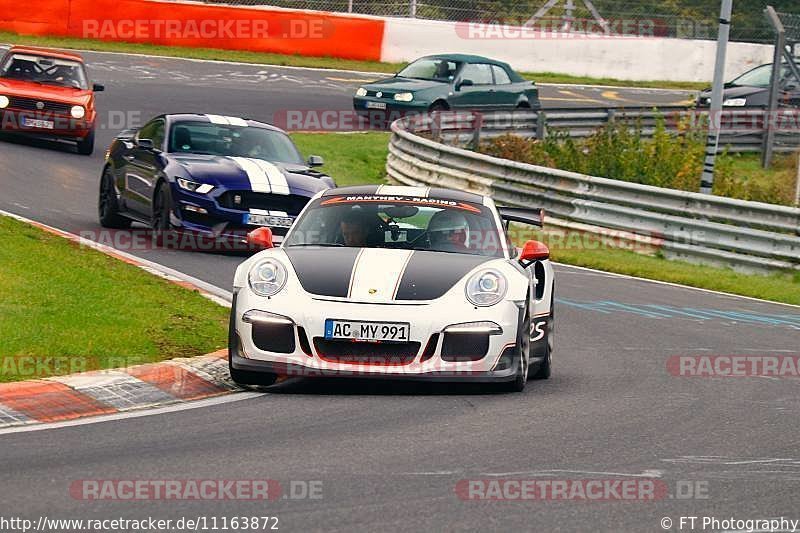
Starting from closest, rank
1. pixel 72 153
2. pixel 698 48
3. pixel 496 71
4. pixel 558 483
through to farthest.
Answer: pixel 558 483
pixel 72 153
pixel 496 71
pixel 698 48

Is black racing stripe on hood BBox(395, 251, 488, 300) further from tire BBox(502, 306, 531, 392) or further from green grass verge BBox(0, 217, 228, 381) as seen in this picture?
green grass verge BBox(0, 217, 228, 381)

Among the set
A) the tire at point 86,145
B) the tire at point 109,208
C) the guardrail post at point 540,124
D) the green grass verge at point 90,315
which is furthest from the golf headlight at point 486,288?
the guardrail post at point 540,124

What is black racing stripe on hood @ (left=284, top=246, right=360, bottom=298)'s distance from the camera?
9438mm

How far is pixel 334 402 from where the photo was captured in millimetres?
9156

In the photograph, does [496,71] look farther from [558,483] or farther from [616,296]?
[558,483]

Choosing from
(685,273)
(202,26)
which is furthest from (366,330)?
(202,26)

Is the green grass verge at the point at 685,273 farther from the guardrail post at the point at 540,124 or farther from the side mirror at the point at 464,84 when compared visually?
the side mirror at the point at 464,84

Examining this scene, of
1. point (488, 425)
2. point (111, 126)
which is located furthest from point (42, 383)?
point (111, 126)

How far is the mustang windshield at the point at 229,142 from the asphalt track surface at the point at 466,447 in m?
5.54

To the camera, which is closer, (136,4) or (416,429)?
(416,429)

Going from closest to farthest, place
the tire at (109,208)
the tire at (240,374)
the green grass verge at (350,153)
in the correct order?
1. the tire at (240,374)
2. the tire at (109,208)
3. the green grass verge at (350,153)

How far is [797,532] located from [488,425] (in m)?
2.47

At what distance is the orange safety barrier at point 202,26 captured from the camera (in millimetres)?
36875

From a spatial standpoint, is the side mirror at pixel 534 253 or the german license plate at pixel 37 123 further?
the german license plate at pixel 37 123
